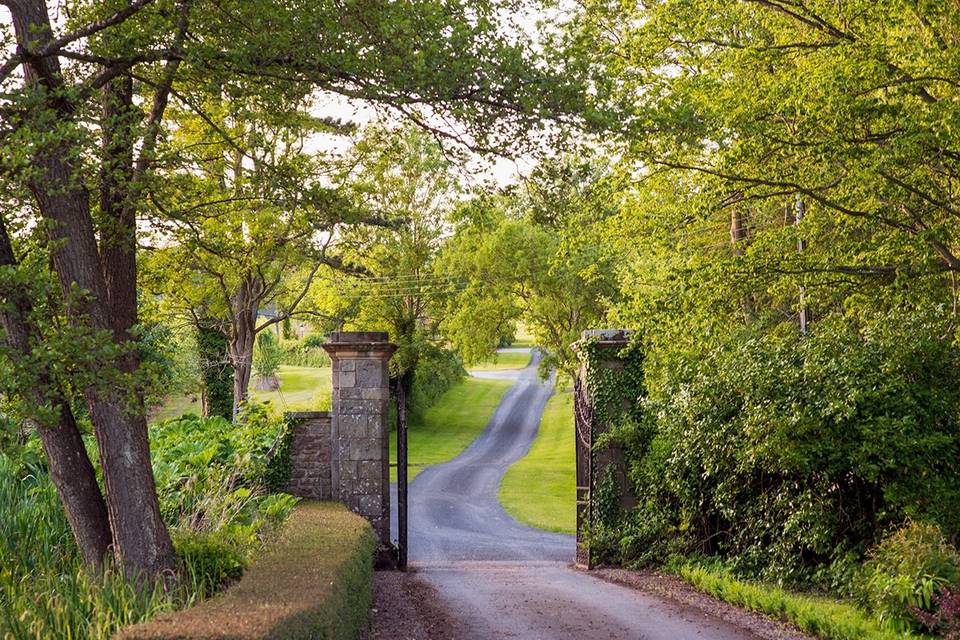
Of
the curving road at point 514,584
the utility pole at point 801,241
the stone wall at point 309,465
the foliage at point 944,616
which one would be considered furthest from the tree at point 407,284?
the foliage at point 944,616

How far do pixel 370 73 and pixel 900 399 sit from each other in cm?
587

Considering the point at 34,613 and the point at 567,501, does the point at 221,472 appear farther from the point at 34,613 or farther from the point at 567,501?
the point at 567,501

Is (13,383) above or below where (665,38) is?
below

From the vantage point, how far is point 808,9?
12031 millimetres

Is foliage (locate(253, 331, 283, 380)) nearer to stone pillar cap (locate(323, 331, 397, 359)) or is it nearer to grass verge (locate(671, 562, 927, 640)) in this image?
stone pillar cap (locate(323, 331, 397, 359))

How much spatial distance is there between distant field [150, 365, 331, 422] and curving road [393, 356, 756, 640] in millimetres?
8437

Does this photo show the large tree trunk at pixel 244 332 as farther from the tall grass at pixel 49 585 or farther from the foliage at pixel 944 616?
the foliage at pixel 944 616

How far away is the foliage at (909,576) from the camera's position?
7461 millimetres

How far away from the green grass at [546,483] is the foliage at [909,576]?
13.1 metres

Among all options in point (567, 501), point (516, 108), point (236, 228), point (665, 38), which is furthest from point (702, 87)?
point (567, 501)

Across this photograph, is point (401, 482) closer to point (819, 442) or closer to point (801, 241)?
point (819, 442)

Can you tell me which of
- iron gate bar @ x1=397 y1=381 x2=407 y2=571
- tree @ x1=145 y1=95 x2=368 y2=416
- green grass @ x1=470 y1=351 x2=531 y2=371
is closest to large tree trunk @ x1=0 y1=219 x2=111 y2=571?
tree @ x1=145 y1=95 x2=368 y2=416

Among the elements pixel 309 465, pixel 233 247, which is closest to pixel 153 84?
pixel 233 247

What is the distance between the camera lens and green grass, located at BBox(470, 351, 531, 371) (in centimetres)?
6094
